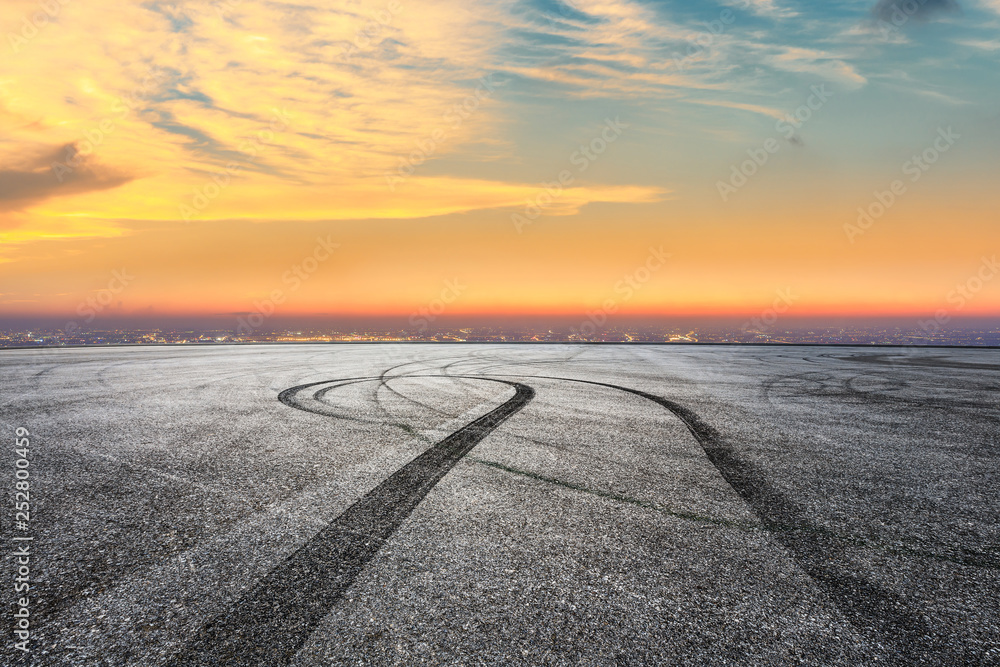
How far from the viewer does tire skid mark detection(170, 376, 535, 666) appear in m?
2.17

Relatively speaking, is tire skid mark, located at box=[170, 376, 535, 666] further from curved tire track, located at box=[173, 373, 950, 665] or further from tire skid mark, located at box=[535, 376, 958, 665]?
tire skid mark, located at box=[535, 376, 958, 665]

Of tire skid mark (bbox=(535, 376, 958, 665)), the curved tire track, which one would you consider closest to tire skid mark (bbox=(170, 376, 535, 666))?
the curved tire track

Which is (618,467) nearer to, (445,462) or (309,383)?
(445,462)

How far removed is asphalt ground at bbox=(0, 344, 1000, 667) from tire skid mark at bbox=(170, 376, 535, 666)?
1 cm

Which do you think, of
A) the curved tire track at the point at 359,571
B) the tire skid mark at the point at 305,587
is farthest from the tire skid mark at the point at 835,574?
the tire skid mark at the point at 305,587

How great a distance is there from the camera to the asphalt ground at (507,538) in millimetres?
2240

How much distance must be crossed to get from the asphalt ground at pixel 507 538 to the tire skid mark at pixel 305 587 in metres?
0.01

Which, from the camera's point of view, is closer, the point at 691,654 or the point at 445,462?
the point at 691,654

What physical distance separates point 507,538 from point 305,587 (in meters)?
1.24

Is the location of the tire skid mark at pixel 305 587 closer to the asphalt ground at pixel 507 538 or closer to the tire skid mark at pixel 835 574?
the asphalt ground at pixel 507 538

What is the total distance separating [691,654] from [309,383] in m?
9.88

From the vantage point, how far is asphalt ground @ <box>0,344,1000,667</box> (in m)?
2.24

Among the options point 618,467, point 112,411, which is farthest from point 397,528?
point 112,411

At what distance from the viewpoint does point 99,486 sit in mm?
4234
